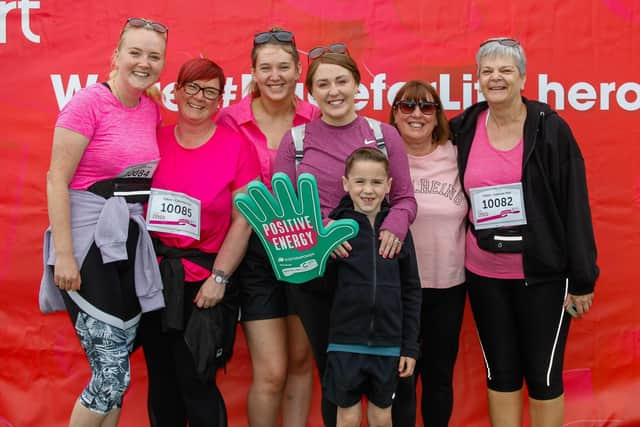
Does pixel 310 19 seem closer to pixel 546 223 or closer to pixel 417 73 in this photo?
pixel 417 73

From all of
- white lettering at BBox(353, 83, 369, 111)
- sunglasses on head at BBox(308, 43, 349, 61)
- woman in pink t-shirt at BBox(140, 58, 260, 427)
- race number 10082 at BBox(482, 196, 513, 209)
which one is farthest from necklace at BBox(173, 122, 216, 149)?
race number 10082 at BBox(482, 196, 513, 209)

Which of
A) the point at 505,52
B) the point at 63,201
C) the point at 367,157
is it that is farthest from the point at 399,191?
the point at 63,201

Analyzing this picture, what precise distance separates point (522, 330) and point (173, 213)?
1351 millimetres

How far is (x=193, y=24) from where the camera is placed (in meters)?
3.26

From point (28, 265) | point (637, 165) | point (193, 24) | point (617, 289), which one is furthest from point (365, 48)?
point (28, 265)

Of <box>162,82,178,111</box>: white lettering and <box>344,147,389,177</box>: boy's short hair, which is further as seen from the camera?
<box>162,82,178,111</box>: white lettering

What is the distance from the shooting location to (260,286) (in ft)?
8.80

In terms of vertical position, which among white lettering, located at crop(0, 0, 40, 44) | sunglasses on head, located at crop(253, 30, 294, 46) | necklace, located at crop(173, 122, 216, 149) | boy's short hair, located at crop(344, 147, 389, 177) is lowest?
boy's short hair, located at crop(344, 147, 389, 177)

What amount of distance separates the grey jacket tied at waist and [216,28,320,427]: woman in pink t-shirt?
0.38 meters

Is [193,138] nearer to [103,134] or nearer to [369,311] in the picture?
[103,134]

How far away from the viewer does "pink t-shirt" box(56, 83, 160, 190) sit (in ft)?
7.86

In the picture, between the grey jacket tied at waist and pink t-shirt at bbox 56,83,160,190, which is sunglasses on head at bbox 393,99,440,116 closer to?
pink t-shirt at bbox 56,83,160,190

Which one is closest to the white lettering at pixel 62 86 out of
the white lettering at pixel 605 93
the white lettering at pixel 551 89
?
the white lettering at pixel 551 89

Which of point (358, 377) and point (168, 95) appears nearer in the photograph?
point (358, 377)
